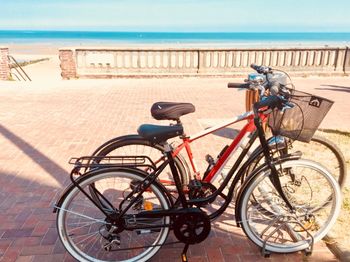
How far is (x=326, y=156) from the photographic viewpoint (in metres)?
5.10

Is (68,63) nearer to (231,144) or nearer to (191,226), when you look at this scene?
(231,144)

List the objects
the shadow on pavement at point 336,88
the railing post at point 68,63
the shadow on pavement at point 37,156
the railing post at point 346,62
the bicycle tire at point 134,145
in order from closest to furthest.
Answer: the bicycle tire at point 134,145
the shadow on pavement at point 37,156
the shadow on pavement at point 336,88
the railing post at point 68,63
the railing post at point 346,62

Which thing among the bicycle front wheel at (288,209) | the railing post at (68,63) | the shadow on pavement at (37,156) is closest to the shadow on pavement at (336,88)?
the railing post at (68,63)

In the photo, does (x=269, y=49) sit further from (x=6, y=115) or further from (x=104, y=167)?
(x=104, y=167)

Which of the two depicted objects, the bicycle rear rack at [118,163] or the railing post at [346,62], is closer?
the bicycle rear rack at [118,163]

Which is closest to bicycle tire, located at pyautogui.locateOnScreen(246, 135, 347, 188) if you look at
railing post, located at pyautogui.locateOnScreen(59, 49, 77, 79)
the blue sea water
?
railing post, located at pyautogui.locateOnScreen(59, 49, 77, 79)

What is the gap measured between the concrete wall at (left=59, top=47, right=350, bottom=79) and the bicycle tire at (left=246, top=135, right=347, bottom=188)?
833 centimetres

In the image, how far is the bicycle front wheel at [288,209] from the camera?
9.35 ft

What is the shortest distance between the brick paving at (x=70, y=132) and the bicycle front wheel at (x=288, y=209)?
13 cm

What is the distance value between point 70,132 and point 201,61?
797 cm

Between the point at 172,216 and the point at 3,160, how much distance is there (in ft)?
11.2

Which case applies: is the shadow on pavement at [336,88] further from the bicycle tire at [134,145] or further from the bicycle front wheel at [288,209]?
the bicycle tire at [134,145]

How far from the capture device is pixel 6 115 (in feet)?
25.7

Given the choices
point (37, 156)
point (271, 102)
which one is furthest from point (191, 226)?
point (37, 156)
